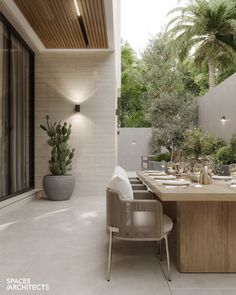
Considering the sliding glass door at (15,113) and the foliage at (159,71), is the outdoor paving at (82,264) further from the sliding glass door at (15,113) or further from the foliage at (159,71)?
the foliage at (159,71)

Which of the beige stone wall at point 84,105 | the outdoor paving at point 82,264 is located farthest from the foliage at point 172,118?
the outdoor paving at point 82,264

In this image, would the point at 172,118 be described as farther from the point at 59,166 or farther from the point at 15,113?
the point at 15,113

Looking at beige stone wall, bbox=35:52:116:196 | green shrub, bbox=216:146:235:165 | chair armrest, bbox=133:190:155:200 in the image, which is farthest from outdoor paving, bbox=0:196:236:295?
green shrub, bbox=216:146:235:165

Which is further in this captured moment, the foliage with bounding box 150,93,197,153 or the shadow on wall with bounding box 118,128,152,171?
the shadow on wall with bounding box 118,128,152,171

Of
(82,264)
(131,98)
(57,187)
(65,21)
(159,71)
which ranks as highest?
(159,71)

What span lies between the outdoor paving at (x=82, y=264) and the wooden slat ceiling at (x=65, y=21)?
3.51 metres

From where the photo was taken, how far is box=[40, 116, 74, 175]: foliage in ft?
23.1

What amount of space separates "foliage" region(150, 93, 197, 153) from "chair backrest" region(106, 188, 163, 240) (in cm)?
1092

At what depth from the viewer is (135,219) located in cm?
275

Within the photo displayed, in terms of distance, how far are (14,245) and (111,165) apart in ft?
14.0

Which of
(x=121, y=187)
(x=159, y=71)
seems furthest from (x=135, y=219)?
(x=159, y=71)

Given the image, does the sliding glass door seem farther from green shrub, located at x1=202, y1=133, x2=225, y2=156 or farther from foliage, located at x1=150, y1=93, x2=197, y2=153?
foliage, located at x1=150, y1=93, x2=197, y2=153

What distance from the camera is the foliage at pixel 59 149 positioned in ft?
23.1

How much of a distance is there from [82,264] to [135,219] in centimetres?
72
